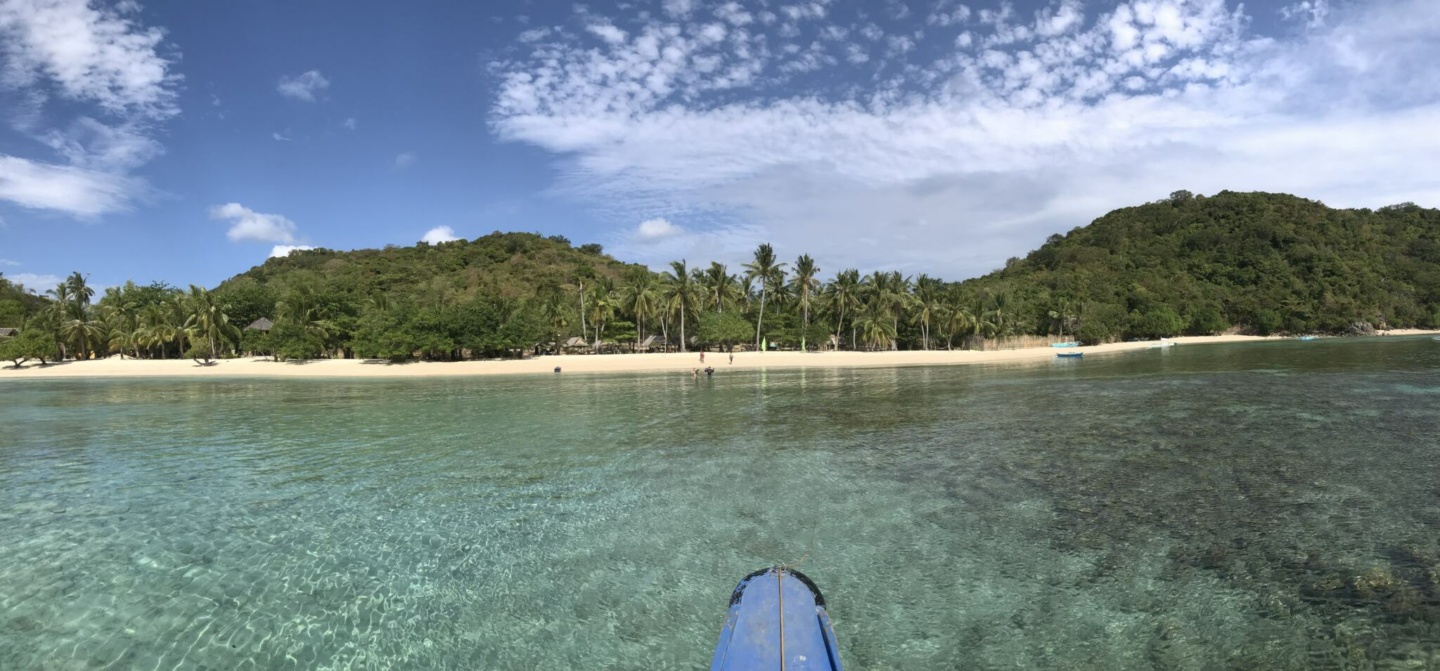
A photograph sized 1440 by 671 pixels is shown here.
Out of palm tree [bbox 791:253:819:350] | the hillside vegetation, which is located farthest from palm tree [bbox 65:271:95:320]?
palm tree [bbox 791:253:819:350]

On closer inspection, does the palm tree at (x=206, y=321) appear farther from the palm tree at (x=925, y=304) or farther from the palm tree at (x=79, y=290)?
the palm tree at (x=925, y=304)

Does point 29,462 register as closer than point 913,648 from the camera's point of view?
No

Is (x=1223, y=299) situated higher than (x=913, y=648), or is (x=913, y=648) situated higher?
(x=1223, y=299)

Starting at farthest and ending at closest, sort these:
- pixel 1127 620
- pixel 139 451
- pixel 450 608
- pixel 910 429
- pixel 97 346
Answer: pixel 97 346 < pixel 910 429 < pixel 139 451 < pixel 450 608 < pixel 1127 620

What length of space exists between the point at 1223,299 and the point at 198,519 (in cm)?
15039

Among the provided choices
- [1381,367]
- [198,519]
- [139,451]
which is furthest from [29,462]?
[1381,367]

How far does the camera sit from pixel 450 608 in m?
7.73

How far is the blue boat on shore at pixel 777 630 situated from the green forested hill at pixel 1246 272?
10154 cm

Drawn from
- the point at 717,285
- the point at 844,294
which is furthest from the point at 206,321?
the point at 844,294

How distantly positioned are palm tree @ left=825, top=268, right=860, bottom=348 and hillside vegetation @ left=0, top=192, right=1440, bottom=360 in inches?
10.3

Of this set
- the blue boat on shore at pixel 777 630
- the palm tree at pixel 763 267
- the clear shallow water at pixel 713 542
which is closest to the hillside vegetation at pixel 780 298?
the palm tree at pixel 763 267

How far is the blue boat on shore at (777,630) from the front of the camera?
4.91 metres

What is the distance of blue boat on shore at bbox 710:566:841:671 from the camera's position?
4.91 m

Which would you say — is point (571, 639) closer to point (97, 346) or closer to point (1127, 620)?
point (1127, 620)
